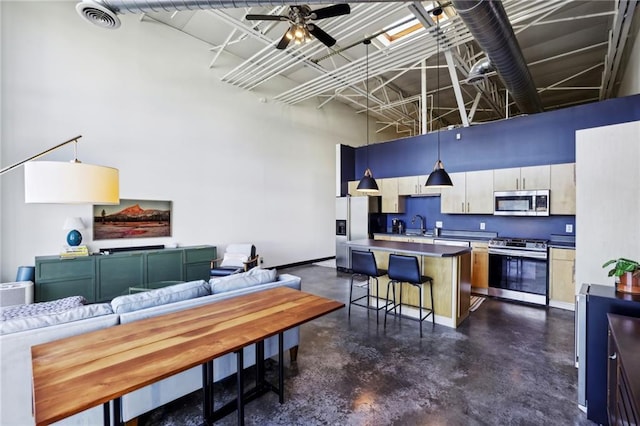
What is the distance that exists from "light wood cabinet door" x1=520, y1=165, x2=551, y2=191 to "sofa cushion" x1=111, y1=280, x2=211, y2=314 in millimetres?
5131

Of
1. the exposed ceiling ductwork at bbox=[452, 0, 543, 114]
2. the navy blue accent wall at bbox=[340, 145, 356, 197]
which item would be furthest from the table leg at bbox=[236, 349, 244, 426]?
the navy blue accent wall at bbox=[340, 145, 356, 197]

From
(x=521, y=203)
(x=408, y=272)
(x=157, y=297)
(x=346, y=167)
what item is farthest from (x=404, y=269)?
(x=346, y=167)

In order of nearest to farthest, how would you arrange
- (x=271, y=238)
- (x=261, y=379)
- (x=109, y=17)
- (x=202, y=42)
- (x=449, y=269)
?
(x=261, y=379) < (x=109, y=17) < (x=449, y=269) < (x=202, y=42) < (x=271, y=238)

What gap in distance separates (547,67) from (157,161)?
8097 millimetres

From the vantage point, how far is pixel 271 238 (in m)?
6.90

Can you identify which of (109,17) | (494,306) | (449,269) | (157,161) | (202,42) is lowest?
(494,306)

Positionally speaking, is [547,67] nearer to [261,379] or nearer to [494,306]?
[494,306]

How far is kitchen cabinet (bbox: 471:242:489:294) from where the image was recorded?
4.89m

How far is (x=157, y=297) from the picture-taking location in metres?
2.20

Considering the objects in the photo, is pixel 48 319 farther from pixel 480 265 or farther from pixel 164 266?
pixel 480 265

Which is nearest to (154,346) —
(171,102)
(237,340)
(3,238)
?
(237,340)

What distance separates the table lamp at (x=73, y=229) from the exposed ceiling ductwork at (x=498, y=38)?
5.55 m

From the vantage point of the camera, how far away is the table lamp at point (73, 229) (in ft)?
13.6

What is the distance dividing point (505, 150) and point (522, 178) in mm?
693
